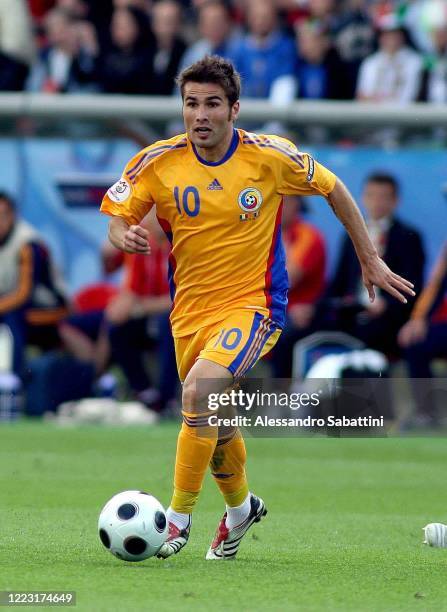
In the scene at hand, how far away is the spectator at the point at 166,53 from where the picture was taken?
55.5 feet

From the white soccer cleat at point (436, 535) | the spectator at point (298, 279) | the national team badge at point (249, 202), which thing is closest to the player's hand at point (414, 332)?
the spectator at point (298, 279)

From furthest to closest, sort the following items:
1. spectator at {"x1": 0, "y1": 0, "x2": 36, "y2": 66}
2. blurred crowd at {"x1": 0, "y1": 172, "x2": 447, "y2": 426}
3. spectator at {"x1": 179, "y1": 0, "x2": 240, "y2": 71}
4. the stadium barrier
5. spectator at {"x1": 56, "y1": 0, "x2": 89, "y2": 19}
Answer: spectator at {"x1": 56, "y1": 0, "x2": 89, "y2": 19} → spectator at {"x1": 0, "y1": 0, "x2": 36, "y2": 66} → spectator at {"x1": 179, "y1": 0, "x2": 240, "y2": 71} → the stadium barrier → blurred crowd at {"x1": 0, "y1": 172, "x2": 447, "y2": 426}

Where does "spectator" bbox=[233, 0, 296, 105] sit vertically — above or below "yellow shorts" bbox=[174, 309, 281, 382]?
above

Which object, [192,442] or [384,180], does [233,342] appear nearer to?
[192,442]

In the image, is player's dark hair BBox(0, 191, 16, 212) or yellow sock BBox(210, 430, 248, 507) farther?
player's dark hair BBox(0, 191, 16, 212)

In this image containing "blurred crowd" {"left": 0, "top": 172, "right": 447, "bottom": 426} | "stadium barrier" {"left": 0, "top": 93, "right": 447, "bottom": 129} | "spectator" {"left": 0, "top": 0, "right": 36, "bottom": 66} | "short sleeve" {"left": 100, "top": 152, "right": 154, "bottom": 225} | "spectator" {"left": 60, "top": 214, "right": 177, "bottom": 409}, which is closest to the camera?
"short sleeve" {"left": 100, "top": 152, "right": 154, "bottom": 225}

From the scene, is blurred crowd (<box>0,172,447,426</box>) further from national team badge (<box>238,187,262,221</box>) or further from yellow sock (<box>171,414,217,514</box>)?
yellow sock (<box>171,414,217,514</box>)

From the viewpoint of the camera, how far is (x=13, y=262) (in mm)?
15453

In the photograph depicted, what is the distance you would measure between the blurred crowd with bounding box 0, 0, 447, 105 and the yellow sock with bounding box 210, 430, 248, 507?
912 cm

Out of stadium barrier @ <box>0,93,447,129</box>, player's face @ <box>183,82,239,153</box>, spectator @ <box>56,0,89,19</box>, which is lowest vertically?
player's face @ <box>183,82,239,153</box>

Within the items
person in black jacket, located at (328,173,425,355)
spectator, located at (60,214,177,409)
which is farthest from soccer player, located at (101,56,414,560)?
spectator, located at (60,214,177,409)

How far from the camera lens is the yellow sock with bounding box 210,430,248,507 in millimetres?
7102

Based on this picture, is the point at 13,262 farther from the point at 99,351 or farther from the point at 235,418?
the point at 235,418

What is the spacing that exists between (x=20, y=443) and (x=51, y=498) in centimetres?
348
